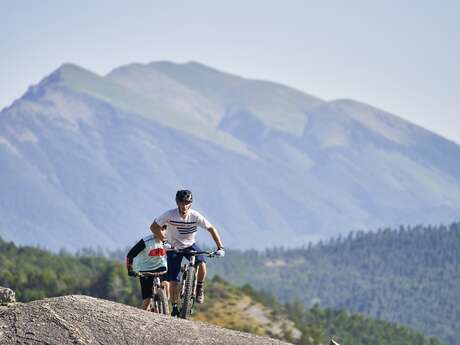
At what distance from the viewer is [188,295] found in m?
26.6

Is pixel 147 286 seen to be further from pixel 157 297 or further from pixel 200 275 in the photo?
pixel 200 275

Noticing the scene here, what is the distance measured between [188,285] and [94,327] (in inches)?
215

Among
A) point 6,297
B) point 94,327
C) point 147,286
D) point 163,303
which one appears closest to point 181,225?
point 147,286

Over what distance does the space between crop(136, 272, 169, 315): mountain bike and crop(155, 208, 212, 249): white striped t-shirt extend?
91 centimetres

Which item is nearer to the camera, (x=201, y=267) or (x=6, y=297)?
(x=6, y=297)

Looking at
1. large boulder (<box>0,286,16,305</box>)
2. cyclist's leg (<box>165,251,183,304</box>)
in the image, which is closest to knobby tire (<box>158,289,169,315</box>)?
cyclist's leg (<box>165,251,183,304</box>)

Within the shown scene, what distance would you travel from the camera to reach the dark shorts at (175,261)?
2705cm

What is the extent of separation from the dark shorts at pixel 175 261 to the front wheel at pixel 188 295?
24 cm

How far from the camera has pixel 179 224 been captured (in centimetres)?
2677

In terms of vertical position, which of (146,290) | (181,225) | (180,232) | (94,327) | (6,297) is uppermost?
(181,225)

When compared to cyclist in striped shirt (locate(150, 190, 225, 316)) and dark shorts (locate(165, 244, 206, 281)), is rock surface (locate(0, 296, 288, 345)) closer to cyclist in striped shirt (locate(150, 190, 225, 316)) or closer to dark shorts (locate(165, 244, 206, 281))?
cyclist in striped shirt (locate(150, 190, 225, 316))

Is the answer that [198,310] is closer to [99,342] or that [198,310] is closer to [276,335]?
[276,335]

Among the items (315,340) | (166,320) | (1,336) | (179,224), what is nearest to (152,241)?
(179,224)

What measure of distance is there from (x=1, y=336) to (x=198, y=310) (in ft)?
585
